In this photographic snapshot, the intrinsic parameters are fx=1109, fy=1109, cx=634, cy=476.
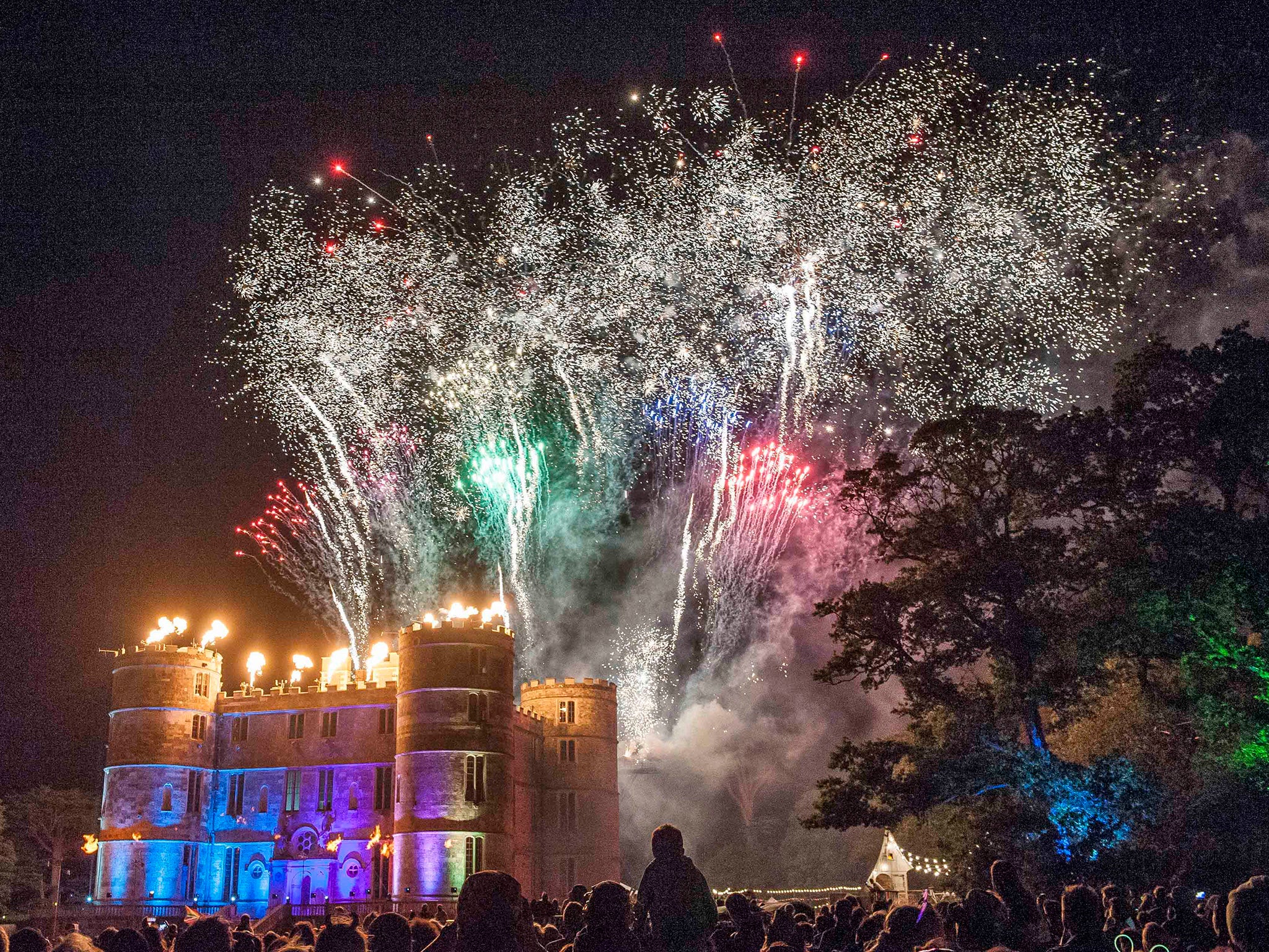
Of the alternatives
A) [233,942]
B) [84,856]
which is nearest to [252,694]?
[84,856]

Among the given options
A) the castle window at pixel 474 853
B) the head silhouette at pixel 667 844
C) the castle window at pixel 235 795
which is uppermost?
the castle window at pixel 235 795

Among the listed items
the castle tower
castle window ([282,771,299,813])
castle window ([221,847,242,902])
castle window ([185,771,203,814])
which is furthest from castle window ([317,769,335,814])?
the castle tower

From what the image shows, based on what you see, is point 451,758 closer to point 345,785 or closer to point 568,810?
point 345,785

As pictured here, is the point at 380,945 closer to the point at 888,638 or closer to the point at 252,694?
the point at 888,638

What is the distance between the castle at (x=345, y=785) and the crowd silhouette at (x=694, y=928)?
128ft

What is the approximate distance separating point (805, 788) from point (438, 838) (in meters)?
46.4

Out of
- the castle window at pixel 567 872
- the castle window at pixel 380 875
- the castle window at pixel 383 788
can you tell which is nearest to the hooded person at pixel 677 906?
the castle window at pixel 380 875

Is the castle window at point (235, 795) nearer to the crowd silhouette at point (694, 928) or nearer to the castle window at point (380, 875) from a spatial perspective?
the castle window at point (380, 875)

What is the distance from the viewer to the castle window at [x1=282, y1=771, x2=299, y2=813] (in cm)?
5578

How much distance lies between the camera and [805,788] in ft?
291

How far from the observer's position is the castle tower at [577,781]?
59.7m

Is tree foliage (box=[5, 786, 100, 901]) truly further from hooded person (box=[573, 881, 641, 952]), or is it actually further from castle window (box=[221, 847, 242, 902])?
hooded person (box=[573, 881, 641, 952])

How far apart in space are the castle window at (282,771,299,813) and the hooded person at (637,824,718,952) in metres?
51.7

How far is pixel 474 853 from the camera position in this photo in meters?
49.2
